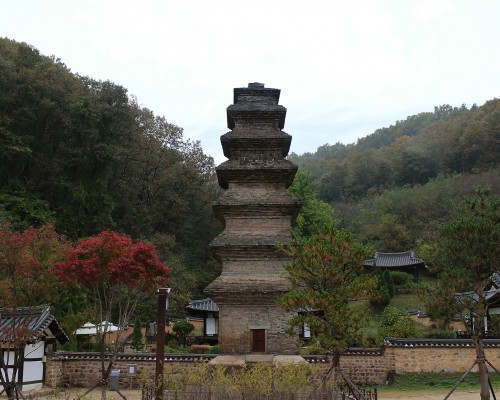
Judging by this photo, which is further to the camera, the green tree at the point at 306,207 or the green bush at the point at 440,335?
the green tree at the point at 306,207

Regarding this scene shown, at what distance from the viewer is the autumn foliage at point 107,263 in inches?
647

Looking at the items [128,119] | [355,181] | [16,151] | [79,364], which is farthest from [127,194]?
[355,181]

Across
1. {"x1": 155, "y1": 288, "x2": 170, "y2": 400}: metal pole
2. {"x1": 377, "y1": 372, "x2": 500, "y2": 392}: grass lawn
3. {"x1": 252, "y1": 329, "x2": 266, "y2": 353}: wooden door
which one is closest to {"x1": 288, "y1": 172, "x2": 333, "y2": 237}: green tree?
{"x1": 377, "y1": 372, "x2": 500, "y2": 392}: grass lawn

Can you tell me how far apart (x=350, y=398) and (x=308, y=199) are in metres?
30.9

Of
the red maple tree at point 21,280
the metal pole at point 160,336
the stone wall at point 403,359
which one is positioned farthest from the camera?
the stone wall at point 403,359

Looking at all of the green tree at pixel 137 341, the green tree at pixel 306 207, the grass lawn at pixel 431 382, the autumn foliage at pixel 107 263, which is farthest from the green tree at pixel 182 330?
the autumn foliage at pixel 107 263

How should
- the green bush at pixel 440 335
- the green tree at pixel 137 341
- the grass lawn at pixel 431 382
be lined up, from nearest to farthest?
the grass lawn at pixel 431 382 → the green bush at pixel 440 335 → the green tree at pixel 137 341

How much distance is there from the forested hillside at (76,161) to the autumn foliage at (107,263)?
1607 cm

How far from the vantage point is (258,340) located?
17.8 meters

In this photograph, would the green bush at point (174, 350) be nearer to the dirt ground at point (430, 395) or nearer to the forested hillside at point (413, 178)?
the dirt ground at point (430, 395)

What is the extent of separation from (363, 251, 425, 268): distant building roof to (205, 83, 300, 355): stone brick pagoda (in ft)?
104

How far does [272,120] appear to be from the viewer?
64.5 feet

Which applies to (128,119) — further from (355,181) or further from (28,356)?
(355,181)

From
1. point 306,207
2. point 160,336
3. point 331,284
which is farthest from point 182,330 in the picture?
point 331,284
